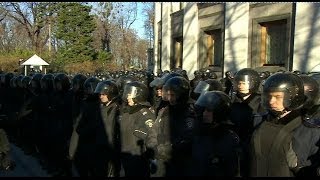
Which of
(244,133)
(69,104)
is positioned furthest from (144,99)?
(69,104)

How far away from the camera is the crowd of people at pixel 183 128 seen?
156 inches

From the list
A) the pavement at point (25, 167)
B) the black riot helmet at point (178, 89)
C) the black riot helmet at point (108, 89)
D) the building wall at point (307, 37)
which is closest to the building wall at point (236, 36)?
the building wall at point (307, 37)

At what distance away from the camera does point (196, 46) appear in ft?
82.9

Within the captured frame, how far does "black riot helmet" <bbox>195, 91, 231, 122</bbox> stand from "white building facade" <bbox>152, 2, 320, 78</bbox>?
9482mm

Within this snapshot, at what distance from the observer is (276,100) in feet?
13.7

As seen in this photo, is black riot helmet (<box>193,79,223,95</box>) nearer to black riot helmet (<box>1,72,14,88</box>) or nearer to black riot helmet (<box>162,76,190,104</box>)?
black riot helmet (<box>162,76,190,104</box>)

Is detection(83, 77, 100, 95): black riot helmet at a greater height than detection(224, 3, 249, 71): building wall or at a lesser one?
lesser

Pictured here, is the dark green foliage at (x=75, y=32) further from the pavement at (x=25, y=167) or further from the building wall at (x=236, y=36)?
the pavement at (x=25, y=167)

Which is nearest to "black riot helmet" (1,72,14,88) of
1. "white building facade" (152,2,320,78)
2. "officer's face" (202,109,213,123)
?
"white building facade" (152,2,320,78)

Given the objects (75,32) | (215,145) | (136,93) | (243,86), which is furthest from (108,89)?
(75,32)

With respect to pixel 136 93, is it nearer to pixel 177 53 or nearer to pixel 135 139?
pixel 135 139

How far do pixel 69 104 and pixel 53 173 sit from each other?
53.1 inches

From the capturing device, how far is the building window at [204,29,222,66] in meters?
22.7

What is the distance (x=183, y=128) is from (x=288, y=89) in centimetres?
133
